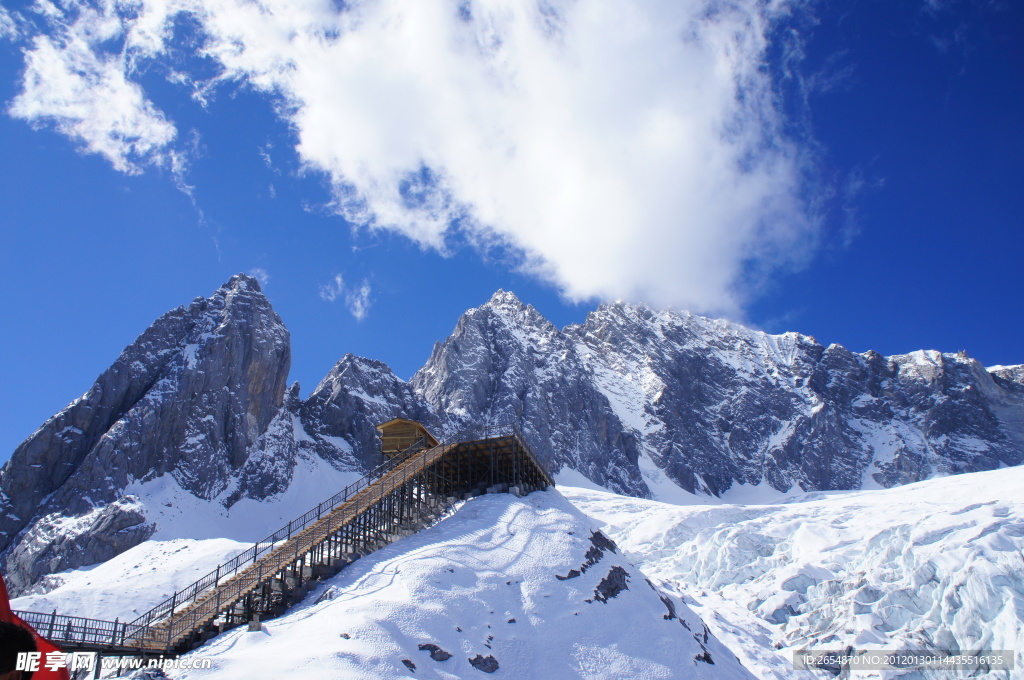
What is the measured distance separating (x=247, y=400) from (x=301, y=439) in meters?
12.4

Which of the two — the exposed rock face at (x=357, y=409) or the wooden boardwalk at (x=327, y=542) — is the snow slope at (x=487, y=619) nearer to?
the wooden boardwalk at (x=327, y=542)

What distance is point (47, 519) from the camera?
77625 millimetres

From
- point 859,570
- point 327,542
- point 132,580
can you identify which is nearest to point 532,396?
point 859,570

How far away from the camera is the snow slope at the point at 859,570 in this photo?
43.6 metres

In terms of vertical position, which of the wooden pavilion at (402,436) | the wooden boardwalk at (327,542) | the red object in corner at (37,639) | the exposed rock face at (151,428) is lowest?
the red object in corner at (37,639)

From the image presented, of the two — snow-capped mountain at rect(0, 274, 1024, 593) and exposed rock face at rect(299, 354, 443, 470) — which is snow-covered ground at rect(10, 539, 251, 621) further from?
exposed rock face at rect(299, 354, 443, 470)

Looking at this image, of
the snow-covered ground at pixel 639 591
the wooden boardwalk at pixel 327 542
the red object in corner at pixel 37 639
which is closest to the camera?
the red object in corner at pixel 37 639

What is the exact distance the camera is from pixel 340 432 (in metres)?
115

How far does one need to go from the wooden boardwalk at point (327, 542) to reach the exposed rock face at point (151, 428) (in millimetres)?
41692

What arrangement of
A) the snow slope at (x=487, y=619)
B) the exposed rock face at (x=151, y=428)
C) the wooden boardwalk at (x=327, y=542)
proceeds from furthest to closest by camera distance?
the exposed rock face at (x=151, y=428), the wooden boardwalk at (x=327, y=542), the snow slope at (x=487, y=619)

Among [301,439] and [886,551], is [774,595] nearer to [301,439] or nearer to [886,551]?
[886,551]

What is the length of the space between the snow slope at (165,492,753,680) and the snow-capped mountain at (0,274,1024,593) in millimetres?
52288

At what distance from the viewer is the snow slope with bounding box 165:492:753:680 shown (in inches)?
945

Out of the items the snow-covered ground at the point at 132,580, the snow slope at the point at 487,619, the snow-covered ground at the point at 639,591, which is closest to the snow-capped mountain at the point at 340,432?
the snow-covered ground at the point at 132,580
